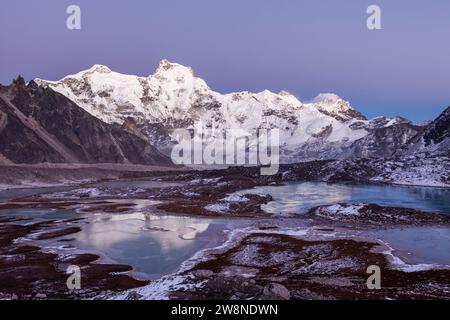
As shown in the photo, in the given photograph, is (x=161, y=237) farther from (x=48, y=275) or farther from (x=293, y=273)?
(x=293, y=273)

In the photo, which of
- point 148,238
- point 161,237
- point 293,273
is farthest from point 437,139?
point 293,273

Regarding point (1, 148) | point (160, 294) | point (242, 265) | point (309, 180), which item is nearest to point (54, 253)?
point (242, 265)

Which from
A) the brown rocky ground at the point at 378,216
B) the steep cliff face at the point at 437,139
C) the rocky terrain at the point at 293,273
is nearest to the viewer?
the rocky terrain at the point at 293,273

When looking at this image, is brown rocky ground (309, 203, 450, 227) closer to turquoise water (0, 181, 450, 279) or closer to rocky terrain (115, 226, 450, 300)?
turquoise water (0, 181, 450, 279)

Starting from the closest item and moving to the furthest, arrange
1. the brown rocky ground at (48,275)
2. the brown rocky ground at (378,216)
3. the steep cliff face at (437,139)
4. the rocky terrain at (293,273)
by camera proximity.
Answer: the rocky terrain at (293,273), the brown rocky ground at (48,275), the brown rocky ground at (378,216), the steep cliff face at (437,139)

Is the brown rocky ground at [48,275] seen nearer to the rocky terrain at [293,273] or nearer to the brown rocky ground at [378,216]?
the rocky terrain at [293,273]

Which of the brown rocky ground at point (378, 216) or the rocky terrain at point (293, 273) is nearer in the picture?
the rocky terrain at point (293, 273)

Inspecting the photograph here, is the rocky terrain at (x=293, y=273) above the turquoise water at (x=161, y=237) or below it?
above

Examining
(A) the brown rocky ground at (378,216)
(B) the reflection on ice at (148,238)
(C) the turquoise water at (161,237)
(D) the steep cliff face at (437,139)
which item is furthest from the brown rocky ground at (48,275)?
(D) the steep cliff face at (437,139)

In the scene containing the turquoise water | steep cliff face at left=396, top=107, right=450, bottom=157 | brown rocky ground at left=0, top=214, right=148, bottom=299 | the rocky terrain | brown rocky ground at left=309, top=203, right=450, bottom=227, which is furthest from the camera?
steep cliff face at left=396, top=107, right=450, bottom=157

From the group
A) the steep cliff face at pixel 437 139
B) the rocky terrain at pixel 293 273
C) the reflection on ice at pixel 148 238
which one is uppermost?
the steep cliff face at pixel 437 139

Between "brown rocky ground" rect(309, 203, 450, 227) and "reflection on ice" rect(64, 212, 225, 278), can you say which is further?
"brown rocky ground" rect(309, 203, 450, 227)

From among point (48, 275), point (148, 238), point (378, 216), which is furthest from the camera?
point (378, 216)

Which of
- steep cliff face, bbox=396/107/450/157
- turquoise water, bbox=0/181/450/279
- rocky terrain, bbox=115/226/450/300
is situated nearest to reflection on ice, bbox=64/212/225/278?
turquoise water, bbox=0/181/450/279
